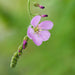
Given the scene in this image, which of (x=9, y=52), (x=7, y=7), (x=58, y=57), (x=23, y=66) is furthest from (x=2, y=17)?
(x=58, y=57)

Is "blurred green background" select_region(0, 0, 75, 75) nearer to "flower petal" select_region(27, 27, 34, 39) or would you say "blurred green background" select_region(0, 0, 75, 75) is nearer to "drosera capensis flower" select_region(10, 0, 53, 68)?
"drosera capensis flower" select_region(10, 0, 53, 68)

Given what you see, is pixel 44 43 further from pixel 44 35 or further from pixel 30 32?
pixel 30 32

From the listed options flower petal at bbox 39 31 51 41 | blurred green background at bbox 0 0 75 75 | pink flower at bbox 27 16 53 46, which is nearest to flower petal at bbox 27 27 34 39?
pink flower at bbox 27 16 53 46

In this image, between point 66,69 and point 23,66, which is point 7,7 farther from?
point 66,69

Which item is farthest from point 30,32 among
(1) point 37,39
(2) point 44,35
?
(2) point 44,35

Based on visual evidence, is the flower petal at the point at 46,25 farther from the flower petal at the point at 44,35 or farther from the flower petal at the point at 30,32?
the flower petal at the point at 30,32
